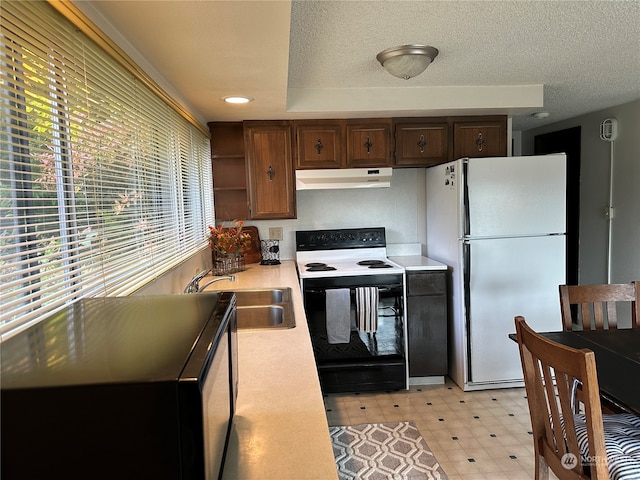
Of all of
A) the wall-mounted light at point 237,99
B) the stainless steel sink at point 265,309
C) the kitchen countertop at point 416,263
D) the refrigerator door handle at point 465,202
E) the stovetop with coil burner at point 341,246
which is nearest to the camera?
the stainless steel sink at point 265,309

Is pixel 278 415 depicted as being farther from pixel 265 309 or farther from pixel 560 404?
pixel 265 309

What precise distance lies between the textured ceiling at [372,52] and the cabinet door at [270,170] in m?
0.16

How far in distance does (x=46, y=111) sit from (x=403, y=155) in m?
2.72

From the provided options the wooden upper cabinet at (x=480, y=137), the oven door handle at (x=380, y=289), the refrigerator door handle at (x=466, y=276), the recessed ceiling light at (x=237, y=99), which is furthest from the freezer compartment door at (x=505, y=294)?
the recessed ceiling light at (x=237, y=99)

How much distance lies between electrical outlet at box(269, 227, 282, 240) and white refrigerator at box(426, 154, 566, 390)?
4.60 ft

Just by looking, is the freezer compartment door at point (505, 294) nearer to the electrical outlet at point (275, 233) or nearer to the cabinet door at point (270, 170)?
the cabinet door at point (270, 170)

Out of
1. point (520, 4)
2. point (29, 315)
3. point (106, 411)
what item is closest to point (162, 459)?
point (106, 411)

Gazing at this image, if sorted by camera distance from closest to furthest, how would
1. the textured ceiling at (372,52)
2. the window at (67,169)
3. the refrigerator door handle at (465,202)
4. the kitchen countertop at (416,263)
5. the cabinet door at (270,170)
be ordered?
the window at (67,169) < the textured ceiling at (372,52) < the refrigerator door handle at (465,202) < the kitchen countertop at (416,263) < the cabinet door at (270,170)

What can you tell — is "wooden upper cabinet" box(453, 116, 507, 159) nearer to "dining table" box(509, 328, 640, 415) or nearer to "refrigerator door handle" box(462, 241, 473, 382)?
"refrigerator door handle" box(462, 241, 473, 382)

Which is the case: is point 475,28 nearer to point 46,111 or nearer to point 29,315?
point 46,111

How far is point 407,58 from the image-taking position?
2266 millimetres

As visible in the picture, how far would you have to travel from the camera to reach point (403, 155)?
3463 millimetres

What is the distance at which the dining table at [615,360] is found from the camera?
1.38 m

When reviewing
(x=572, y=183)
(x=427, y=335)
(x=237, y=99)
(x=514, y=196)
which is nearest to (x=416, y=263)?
(x=427, y=335)
